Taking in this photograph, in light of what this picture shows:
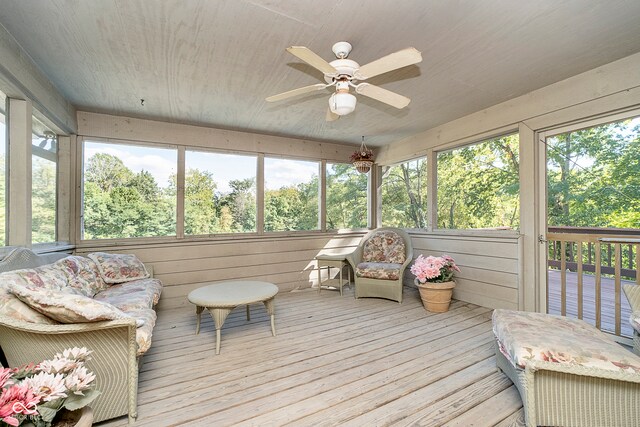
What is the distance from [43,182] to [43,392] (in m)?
2.91

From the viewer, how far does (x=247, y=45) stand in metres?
2.07

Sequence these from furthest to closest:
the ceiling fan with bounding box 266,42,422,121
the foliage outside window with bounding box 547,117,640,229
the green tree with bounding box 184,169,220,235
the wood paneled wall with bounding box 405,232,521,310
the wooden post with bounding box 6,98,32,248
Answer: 1. the green tree with bounding box 184,169,220,235
2. the wood paneled wall with bounding box 405,232,521,310
3. the foliage outside window with bounding box 547,117,640,229
4. the wooden post with bounding box 6,98,32,248
5. the ceiling fan with bounding box 266,42,422,121

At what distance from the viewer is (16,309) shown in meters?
1.42

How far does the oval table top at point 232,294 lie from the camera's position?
2.46 metres

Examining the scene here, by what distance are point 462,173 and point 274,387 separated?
3.59 m

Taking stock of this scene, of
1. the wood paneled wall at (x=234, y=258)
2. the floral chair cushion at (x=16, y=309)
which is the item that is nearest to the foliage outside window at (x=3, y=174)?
the floral chair cushion at (x=16, y=309)

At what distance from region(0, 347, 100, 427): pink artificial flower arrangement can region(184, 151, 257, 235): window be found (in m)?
2.98

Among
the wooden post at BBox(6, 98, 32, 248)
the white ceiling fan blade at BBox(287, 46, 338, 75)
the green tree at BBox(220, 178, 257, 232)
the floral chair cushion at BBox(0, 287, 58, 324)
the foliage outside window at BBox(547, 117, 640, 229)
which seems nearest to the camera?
the floral chair cushion at BBox(0, 287, 58, 324)

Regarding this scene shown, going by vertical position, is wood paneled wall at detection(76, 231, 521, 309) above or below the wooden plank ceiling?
below

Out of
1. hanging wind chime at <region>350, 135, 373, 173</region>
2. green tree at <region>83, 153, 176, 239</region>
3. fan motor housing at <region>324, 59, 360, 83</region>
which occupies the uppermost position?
fan motor housing at <region>324, 59, 360, 83</region>

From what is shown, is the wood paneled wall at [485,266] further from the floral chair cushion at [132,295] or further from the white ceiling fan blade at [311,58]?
the floral chair cushion at [132,295]

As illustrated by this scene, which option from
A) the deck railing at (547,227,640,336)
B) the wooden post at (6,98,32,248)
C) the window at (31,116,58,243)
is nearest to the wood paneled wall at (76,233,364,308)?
the window at (31,116,58,243)

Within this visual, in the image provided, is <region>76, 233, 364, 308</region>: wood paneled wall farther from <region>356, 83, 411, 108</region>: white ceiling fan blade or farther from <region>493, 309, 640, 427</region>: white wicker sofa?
<region>493, 309, 640, 427</region>: white wicker sofa

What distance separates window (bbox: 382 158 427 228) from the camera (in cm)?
451
